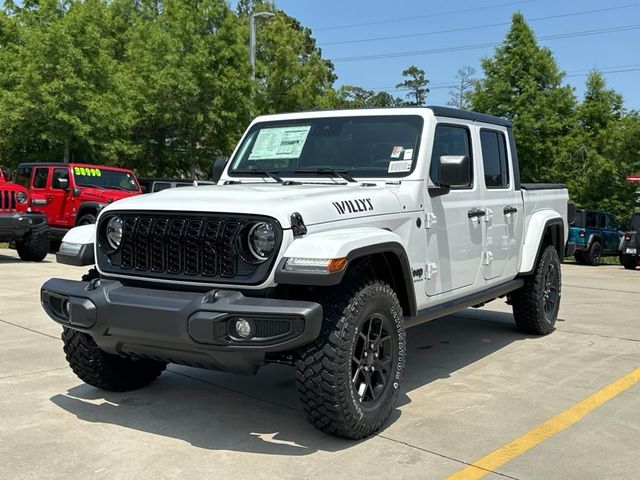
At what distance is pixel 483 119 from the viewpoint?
6.00 meters

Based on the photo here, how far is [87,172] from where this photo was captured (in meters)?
15.2

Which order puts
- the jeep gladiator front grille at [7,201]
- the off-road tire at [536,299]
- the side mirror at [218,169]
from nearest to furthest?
the side mirror at [218,169] → the off-road tire at [536,299] → the jeep gladiator front grille at [7,201]

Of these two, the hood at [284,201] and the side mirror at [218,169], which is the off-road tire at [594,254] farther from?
the hood at [284,201]

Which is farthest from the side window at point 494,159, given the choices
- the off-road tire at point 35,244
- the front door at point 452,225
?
the off-road tire at point 35,244

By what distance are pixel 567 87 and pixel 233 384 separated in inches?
962

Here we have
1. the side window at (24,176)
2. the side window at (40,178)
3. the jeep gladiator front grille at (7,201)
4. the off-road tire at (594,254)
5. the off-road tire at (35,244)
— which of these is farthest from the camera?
the off-road tire at (594,254)

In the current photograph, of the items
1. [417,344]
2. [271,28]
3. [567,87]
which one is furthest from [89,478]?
[567,87]

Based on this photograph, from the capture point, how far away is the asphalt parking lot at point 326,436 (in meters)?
3.58

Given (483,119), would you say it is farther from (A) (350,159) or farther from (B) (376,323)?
(B) (376,323)

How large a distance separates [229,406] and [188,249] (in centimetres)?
128

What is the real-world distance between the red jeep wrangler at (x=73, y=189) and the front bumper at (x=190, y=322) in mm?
11052

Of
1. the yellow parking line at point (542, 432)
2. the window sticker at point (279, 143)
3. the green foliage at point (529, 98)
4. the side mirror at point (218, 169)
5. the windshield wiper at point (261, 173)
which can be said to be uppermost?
the green foliage at point (529, 98)

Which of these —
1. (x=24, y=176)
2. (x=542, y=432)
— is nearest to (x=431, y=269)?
(x=542, y=432)

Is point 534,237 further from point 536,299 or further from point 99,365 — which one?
point 99,365
